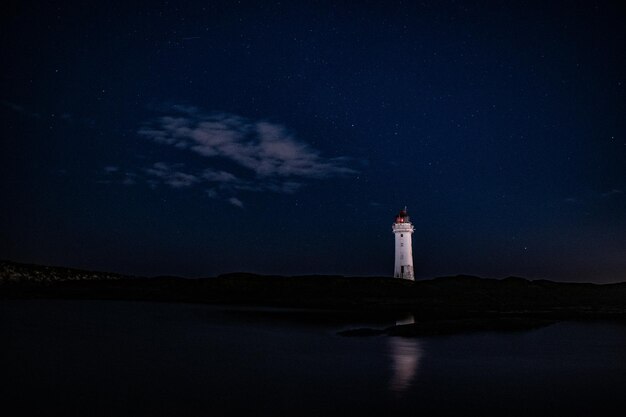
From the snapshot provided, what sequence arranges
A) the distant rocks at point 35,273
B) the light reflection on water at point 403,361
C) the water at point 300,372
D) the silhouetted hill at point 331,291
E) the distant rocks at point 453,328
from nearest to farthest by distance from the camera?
the water at point 300,372
the light reflection on water at point 403,361
the distant rocks at point 453,328
the silhouetted hill at point 331,291
the distant rocks at point 35,273

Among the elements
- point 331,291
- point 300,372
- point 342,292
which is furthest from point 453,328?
point 331,291

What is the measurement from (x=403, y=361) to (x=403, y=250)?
144ft

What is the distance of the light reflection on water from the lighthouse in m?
38.6

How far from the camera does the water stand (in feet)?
42.9

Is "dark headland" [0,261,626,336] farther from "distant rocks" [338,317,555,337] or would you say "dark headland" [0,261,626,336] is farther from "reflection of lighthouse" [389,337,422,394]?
"reflection of lighthouse" [389,337,422,394]

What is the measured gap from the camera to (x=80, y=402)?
43.6 ft

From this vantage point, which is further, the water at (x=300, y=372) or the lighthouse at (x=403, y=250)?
the lighthouse at (x=403, y=250)

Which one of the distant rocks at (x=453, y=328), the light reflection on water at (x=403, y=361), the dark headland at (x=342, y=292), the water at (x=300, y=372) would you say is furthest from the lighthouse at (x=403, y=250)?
the light reflection on water at (x=403, y=361)

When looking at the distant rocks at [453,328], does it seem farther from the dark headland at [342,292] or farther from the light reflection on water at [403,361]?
the dark headland at [342,292]

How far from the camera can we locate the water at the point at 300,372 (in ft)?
42.9

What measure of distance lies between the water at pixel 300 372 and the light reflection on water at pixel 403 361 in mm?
46

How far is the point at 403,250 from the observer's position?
6216 cm

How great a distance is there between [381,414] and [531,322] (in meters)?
21.3

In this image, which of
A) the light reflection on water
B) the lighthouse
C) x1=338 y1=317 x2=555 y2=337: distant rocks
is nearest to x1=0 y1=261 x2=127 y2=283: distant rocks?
the lighthouse
